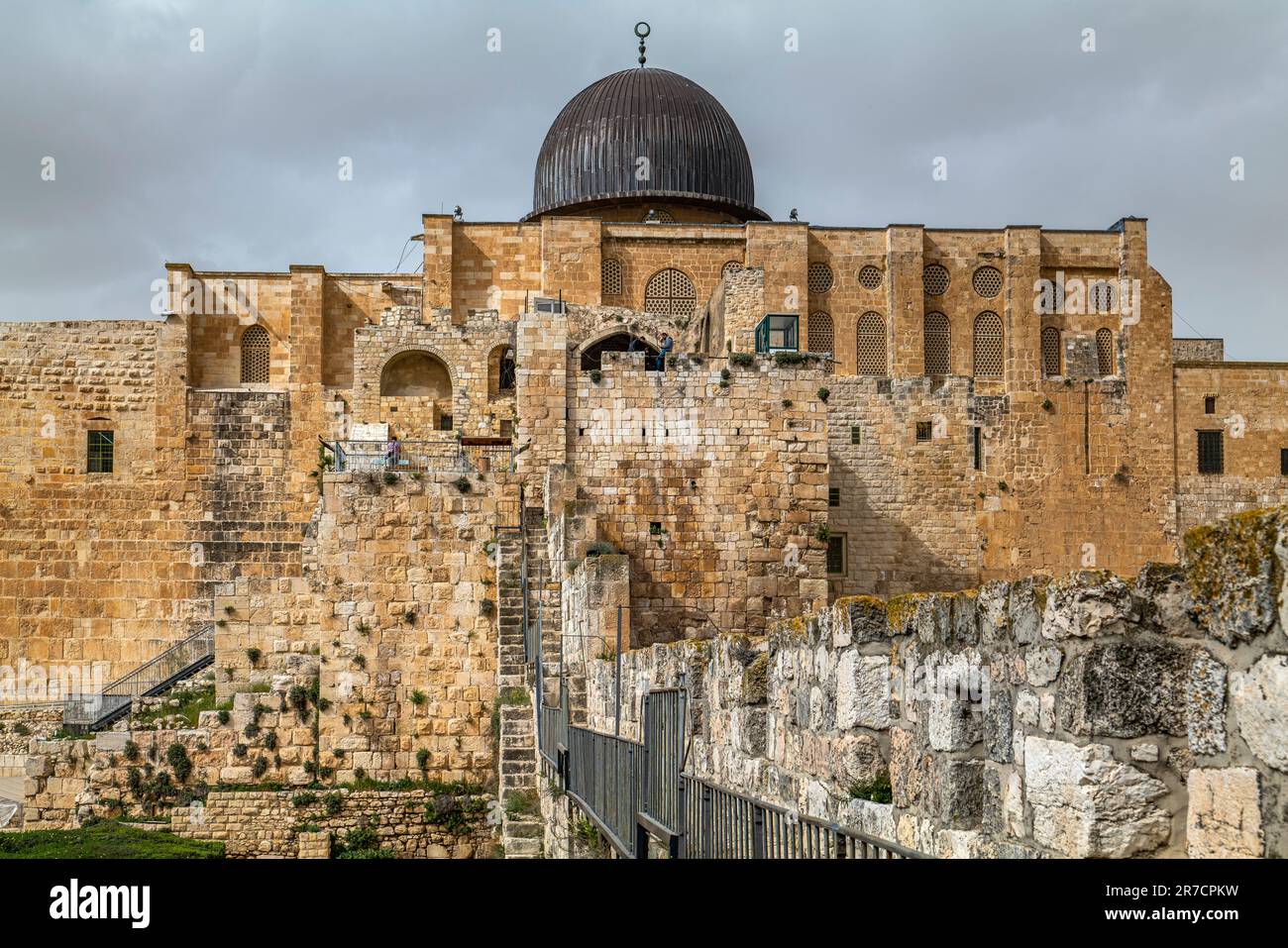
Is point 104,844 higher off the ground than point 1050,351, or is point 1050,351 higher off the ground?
point 1050,351

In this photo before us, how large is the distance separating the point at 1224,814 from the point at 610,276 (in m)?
28.2

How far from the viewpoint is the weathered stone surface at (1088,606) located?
383 centimetres

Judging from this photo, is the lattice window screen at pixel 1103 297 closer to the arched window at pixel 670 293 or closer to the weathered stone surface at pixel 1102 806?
the arched window at pixel 670 293

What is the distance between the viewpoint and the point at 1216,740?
11.5 feet

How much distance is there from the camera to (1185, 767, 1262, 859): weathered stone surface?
10.9 ft

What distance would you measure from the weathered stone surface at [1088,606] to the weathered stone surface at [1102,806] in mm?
317

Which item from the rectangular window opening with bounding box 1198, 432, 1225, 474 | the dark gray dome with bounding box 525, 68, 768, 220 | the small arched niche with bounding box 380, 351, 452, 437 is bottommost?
the rectangular window opening with bounding box 1198, 432, 1225, 474

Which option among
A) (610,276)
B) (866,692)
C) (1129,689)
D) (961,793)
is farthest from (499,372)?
(1129,689)

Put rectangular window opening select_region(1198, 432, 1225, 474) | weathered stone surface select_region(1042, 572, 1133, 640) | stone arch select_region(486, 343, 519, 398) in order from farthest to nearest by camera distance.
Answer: rectangular window opening select_region(1198, 432, 1225, 474)
stone arch select_region(486, 343, 519, 398)
weathered stone surface select_region(1042, 572, 1133, 640)

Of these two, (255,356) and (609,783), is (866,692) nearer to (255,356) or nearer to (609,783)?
(609,783)

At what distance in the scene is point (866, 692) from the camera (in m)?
5.40

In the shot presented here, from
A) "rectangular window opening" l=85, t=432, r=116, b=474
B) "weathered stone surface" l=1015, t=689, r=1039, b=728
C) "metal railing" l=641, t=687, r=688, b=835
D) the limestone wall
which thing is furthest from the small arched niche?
"weathered stone surface" l=1015, t=689, r=1039, b=728

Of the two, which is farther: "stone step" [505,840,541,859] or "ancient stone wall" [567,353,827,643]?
"ancient stone wall" [567,353,827,643]

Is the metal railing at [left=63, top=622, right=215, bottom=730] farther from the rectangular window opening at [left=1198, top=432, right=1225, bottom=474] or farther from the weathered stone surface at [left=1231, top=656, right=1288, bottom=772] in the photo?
the weathered stone surface at [left=1231, top=656, right=1288, bottom=772]
